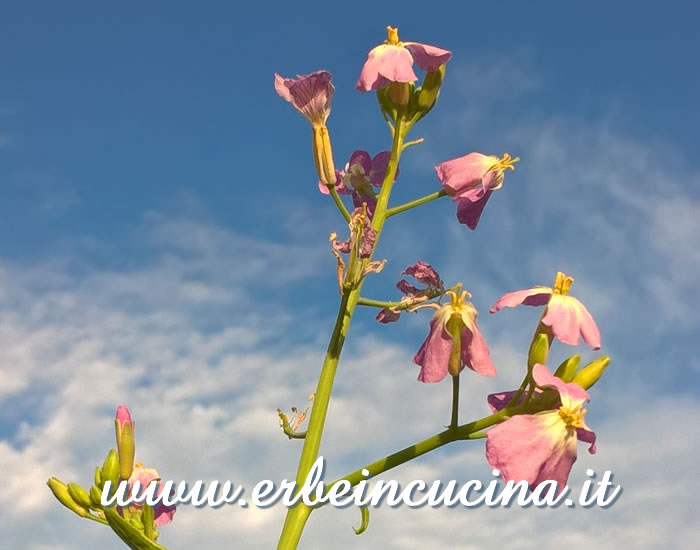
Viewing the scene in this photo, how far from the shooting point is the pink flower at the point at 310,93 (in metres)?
2.61

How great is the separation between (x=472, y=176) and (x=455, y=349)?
0.60 m

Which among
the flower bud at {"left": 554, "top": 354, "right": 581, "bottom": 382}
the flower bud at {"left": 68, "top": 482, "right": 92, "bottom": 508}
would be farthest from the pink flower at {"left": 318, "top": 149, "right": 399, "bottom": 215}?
the flower bud at {"left": 68, "top": 482, "right": 92, "bottom": 508}

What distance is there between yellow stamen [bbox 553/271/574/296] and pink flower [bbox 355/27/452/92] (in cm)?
72

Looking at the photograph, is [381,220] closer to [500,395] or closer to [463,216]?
[463,216]

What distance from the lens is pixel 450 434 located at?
2.33 meters

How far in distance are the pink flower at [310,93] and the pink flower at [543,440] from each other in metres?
1.07

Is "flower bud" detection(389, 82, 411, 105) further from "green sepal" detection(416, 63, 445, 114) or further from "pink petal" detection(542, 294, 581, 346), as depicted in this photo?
"pink petal" detection(542, 294, 581, 346)

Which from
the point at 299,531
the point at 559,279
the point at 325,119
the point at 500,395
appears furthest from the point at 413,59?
the point at 299,531

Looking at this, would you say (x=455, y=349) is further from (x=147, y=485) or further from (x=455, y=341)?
(x=147, y=485)

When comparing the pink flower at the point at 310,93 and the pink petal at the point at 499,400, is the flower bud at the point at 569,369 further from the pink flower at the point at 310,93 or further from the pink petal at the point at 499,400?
the pink flower at the point at 310,93

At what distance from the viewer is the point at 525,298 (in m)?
2.35

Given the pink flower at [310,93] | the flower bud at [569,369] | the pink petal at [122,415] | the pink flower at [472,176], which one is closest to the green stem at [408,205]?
the pink flower at [472,176]

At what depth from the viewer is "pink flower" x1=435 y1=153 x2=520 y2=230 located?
8.64 ft

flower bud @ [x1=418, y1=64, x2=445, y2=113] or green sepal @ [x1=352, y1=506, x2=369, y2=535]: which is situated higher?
flower bud @ [x1=418, y1=64, x2=445, y2=113]
